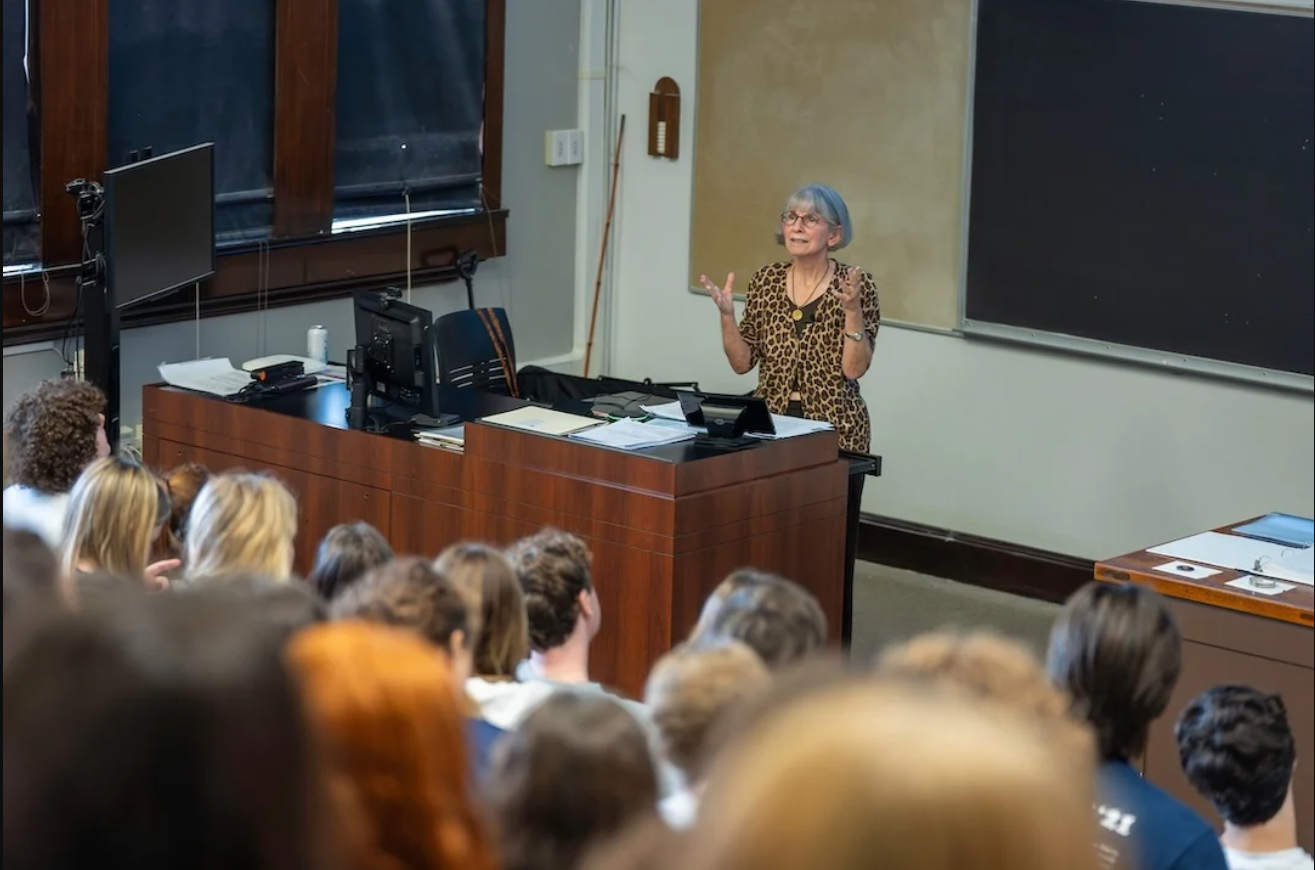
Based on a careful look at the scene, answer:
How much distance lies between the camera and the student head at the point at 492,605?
270cm

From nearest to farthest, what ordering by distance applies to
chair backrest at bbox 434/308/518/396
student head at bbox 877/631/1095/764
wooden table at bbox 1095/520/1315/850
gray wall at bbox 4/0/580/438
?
student head at bbox 877/631/1095/764, wooden table at bbox 1095/520/1315/850, chair backrest at bbox 434/308/518/396, gray wall at bbox 4/0/580/438

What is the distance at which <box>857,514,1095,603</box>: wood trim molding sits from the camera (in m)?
6.28

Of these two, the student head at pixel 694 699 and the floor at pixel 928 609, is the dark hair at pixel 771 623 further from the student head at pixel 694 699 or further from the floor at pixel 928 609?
the floor at pixel 928 609

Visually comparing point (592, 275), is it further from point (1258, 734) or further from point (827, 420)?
point (1258, 734)

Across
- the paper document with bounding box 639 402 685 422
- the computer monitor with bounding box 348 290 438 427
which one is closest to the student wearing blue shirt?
the paper document with bounding box 639 402 685 422

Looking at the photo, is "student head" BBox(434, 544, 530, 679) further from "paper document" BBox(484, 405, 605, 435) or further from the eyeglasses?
the eyeglasses

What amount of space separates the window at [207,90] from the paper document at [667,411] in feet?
5.73

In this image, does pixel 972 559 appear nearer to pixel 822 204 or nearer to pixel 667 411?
pixel 822 204

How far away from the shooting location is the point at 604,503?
4602 millimetres

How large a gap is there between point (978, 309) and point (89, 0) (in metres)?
3.11

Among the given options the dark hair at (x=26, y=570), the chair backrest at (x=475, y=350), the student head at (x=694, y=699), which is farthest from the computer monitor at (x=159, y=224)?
the student head at (x=694, y=699)

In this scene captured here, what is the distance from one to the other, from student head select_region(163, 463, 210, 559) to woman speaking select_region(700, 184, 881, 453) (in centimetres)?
181

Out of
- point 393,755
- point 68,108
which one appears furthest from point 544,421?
point 393,755

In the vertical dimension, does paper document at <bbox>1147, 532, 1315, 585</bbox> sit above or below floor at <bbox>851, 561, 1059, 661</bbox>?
above
